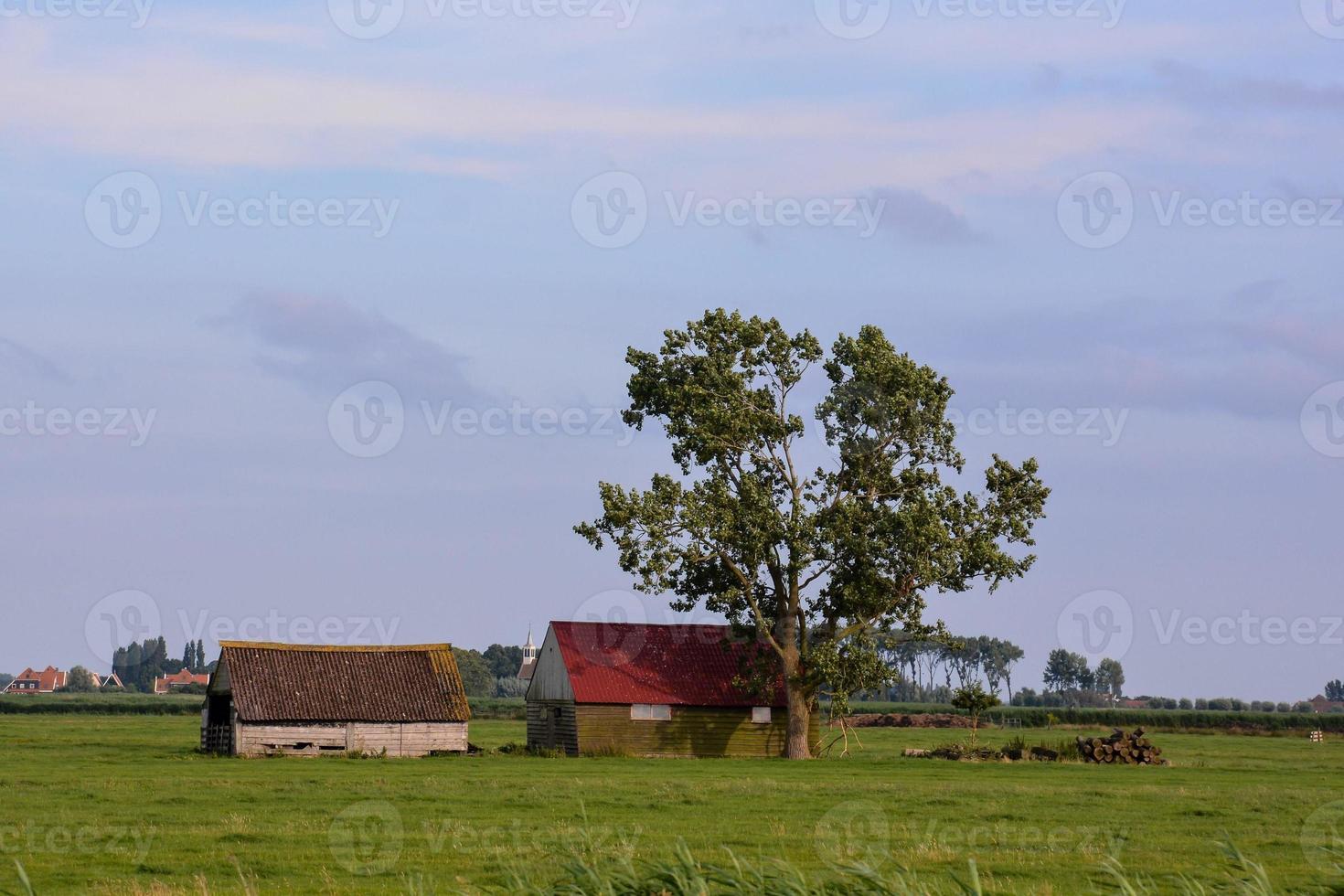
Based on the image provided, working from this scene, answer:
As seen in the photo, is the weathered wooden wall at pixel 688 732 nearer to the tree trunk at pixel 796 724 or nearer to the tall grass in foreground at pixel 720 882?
the tree trunk at pixel 796 724

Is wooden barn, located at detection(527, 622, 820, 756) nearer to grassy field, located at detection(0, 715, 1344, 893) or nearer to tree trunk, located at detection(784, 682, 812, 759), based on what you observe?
tree trunk, located at detection(784, 682, 812, 759)

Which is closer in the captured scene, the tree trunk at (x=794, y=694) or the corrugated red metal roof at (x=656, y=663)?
the tree trunk at (x=794, y=694)

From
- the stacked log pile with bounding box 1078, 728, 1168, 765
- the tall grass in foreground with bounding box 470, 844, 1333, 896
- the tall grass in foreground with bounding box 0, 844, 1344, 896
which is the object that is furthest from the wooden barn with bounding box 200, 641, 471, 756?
the tall grass in foreground with bounding box 470, 844, 1333, 896

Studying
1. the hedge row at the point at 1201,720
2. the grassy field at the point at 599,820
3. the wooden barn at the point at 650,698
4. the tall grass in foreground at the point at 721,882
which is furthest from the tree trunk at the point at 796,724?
the hedge row at the point at 1201,720

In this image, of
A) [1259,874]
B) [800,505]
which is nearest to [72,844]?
[1259,874]

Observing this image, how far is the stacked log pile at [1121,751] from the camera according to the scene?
179ft

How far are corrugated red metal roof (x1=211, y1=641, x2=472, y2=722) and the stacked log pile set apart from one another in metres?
22.5

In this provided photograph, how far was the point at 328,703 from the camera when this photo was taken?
180 feet

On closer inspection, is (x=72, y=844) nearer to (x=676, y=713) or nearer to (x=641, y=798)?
(x=641, y=798)

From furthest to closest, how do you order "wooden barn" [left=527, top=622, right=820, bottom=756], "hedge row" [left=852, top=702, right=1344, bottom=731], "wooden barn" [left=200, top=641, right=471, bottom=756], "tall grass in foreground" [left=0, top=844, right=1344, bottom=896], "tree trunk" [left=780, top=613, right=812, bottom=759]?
"hedge row" [left=852, top=702, right=1344, bottom=731] < "wooden barn" [left=527, top=622, right=820, bottom=756] < "tree trunk" [left=780, top=613, right=812, bottom=759] < "wooden barn" [left=200, top=641, right=471, bottom=756] < "tall grass in foreground" [left=0, top=844, right=1344, bottom=896]

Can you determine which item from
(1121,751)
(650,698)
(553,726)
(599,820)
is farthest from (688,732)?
(599,820)

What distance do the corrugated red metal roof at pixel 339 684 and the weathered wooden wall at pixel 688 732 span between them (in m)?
4.74

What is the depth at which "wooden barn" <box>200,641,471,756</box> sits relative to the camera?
54.1 m

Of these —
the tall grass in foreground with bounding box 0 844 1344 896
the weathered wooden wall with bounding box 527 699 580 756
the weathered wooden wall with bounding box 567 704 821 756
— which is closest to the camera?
the tall grass in foreground with bounding box 0 844 1344 896
